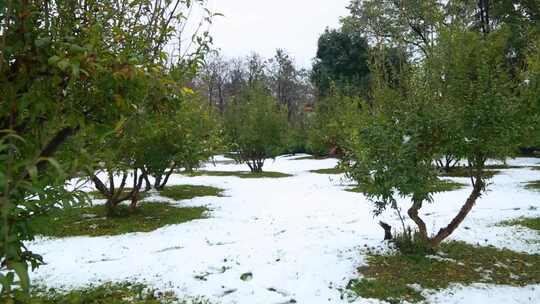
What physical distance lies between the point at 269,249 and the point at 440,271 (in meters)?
2.74

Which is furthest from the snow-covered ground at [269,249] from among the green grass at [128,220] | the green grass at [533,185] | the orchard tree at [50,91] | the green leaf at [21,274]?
the green leaf at [21,274]

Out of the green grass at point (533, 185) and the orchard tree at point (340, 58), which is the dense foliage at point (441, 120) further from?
the orchard tree at point (340, 58)

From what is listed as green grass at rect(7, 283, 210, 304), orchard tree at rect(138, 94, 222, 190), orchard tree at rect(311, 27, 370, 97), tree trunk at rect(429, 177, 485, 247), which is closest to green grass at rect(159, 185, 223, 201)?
orchard tree at rect(138, 94, 222, 190)

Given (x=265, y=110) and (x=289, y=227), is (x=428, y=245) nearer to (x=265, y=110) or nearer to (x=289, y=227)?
(x=289, y=227)

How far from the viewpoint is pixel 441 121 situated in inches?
228

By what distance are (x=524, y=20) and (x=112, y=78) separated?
25.2 meters

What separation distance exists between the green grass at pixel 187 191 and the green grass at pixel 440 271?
314 inches

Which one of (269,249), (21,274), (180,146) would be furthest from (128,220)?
(21,274)

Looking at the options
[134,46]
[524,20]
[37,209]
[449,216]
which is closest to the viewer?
[37,209]

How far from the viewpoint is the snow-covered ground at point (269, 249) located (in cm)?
536

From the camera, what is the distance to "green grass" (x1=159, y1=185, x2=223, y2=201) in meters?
13.4

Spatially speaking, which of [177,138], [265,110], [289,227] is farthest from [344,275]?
[265,110]

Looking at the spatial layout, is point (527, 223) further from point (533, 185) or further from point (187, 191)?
point (187, 191)

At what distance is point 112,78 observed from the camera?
153 cm
